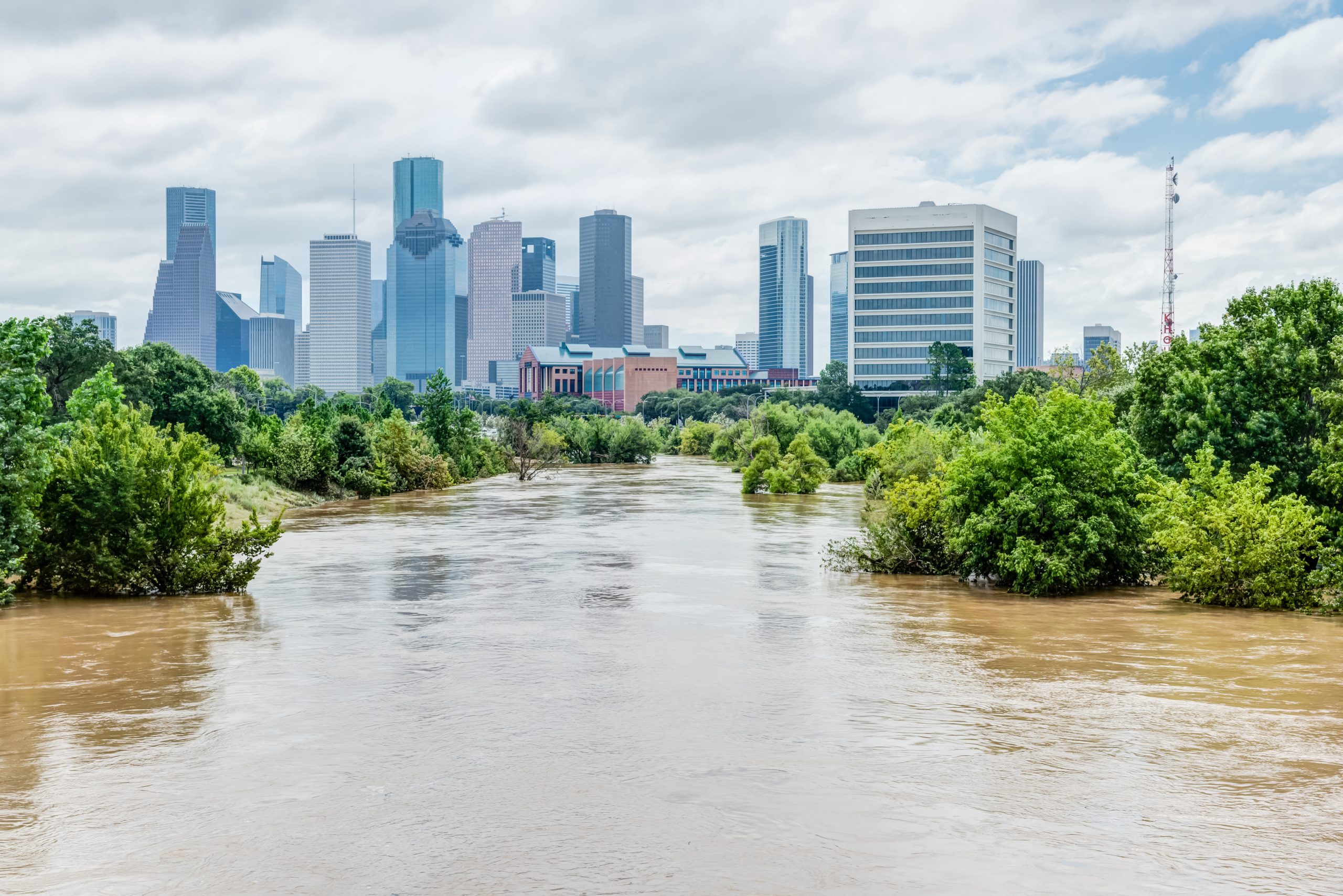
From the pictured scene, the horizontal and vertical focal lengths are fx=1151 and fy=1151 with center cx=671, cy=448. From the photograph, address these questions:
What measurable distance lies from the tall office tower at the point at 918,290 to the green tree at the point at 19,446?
143484 mm

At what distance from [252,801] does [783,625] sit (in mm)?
12403

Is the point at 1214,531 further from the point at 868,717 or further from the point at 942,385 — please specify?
the point at 942,385

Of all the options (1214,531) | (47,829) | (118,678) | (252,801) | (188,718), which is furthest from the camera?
(1214,531)

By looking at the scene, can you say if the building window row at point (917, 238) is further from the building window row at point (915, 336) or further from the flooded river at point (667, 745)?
the flooded river at point (667, 745)

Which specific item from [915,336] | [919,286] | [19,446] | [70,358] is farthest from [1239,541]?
[919,286]

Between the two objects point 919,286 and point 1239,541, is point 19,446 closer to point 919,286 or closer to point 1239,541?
point 1239,541

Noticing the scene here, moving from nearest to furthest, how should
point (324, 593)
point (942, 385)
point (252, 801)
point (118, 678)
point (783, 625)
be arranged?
1. point (252, 801)
2. point (118, 678)
3. point (783, 625)
4. point (324, 593)
5. point (942, 385)

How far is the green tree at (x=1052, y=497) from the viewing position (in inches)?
988

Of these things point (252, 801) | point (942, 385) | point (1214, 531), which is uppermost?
point (942, 385)

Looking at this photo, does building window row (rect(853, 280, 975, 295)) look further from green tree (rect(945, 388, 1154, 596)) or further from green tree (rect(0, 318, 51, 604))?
green tree (rect(0, 318, 51, 604))

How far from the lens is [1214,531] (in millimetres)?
23672

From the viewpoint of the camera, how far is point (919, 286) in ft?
532

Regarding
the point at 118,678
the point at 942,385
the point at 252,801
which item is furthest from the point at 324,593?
the point at 942,385

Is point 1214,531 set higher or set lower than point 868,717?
higher
